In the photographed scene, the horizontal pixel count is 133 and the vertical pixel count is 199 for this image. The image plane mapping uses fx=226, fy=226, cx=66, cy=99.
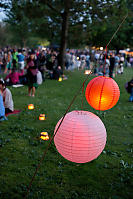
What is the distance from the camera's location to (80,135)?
109 inches

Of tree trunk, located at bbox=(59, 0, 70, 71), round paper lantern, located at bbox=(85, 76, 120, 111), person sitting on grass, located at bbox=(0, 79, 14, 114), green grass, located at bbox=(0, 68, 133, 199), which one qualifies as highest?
tree trunk, located at bbox=(59, 0, 70, 71)

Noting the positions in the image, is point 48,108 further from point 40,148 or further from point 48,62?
point 48,62

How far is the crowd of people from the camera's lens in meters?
7.76

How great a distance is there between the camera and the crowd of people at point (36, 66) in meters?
7.76

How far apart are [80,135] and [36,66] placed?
7.11 m

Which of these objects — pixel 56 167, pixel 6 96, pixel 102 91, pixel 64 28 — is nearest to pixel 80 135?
pixel 102 91

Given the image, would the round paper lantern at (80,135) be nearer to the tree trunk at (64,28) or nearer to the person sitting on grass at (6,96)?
the person sitting on grass at (6,96)

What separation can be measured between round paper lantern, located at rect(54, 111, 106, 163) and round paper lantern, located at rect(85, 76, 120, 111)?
1.46 metres

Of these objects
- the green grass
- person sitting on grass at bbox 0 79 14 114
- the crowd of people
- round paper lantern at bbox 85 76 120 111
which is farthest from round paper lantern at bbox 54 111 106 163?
person sitting on grass at bbox 0 79 14 114

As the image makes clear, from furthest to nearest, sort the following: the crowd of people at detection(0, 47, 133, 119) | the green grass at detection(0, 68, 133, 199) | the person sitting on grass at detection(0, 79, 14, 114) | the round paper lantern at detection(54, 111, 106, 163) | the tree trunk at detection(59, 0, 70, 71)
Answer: the tree trunk at detection(59, 0, 70, 71), the crowd of people at detection(0, 47, 133, 119), the person sitting on grass at detection(0, 79, 14, 114), the green grass at detection(0, 68, 133, 199), the round paper lantern at detection(54, 111, 106, 163)

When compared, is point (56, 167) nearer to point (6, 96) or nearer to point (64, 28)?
point (6, 96)

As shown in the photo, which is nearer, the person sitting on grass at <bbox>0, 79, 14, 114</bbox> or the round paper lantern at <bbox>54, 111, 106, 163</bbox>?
the round paper lantern at <bbox>54, 111, 106, 163</bbox>

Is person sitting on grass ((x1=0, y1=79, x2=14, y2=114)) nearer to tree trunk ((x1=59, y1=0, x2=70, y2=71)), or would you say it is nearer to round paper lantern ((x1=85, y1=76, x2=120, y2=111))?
round paper lantern ((x1=85, y1=76, x2=120, y2=111))

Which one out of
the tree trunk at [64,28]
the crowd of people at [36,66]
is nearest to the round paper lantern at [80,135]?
the crowd of people at [36,66]
